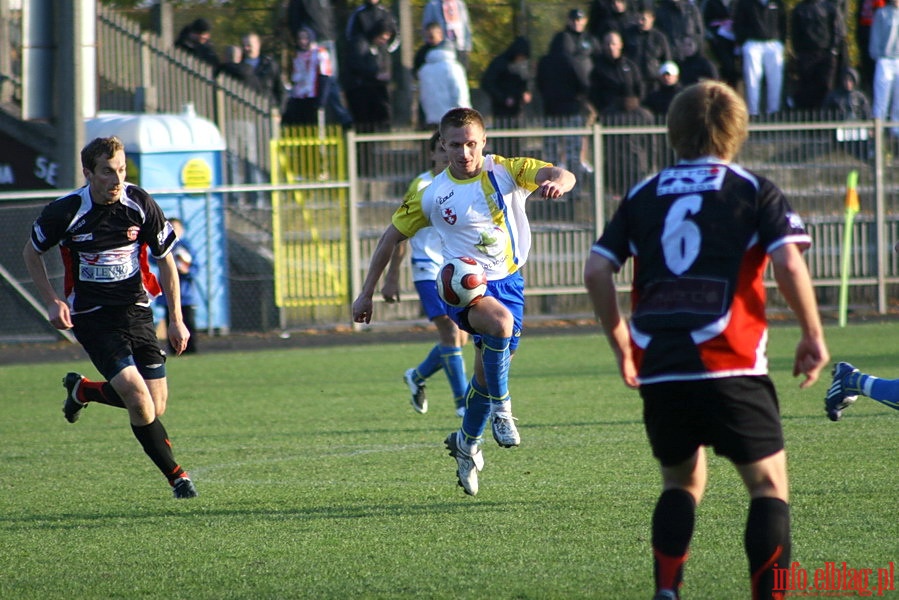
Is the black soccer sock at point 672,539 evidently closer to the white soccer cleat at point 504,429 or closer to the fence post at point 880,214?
the white soccer cleat at point 504,429

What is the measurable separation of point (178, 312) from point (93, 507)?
116 centimetres

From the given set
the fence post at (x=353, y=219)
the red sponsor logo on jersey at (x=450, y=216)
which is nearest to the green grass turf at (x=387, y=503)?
the red sponsor logo on jersey at (x=450, y=216)

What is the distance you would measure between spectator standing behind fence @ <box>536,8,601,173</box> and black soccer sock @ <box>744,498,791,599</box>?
15312mm

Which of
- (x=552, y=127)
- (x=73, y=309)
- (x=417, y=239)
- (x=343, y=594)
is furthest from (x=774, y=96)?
(x=343, y=594)

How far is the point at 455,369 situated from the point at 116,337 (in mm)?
3368

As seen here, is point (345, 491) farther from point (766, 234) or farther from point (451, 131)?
point (766, 234)

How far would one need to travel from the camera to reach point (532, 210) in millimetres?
19859

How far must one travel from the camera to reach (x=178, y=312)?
7469 millimetres

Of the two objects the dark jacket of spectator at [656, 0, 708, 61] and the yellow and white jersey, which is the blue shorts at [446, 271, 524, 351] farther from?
the dark jacket of spectator at [656, 0, 708, 61]

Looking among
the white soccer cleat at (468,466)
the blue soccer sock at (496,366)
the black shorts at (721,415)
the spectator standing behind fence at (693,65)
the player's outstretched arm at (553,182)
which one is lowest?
the white soccer cleat at (468,466)

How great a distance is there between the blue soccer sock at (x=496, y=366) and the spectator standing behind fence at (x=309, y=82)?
13.3m

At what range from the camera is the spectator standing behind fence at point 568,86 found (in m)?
19.4

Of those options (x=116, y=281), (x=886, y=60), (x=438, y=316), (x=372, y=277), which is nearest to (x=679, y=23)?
(x=886, y=60)

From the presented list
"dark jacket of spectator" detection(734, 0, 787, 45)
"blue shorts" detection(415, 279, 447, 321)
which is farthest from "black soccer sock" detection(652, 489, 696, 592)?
"dark jacket of spectator" detection(734, 0, 787, 45)
